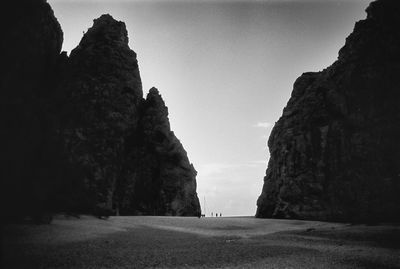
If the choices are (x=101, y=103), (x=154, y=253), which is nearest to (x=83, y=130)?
(x=101, y=103)

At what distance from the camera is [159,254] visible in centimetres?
1236

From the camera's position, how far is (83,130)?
43.1 metres

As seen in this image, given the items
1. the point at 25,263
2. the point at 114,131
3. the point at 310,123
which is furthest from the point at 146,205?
the point at 25,263

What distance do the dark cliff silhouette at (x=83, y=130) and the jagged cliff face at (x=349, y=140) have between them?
1847cm

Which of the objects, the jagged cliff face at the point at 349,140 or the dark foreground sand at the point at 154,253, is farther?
the jagged cliff face at the point at 349,140

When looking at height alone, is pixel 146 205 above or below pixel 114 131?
below

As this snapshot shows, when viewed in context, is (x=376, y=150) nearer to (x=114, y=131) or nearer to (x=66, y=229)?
(x=66, y=229)

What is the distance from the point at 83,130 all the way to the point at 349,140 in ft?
119

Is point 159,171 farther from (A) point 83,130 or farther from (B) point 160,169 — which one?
(A) point 83,130

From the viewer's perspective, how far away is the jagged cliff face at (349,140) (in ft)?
110

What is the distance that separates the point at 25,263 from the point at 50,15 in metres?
24.5


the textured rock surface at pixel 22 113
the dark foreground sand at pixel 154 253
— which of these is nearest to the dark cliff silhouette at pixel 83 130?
the textured rock surface at pixel 22 113

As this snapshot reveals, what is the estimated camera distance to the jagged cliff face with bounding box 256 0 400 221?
33.5 metres

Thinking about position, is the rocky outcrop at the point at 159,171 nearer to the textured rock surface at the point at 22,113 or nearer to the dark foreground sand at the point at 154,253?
the textured rock surface at the point at 22,113
